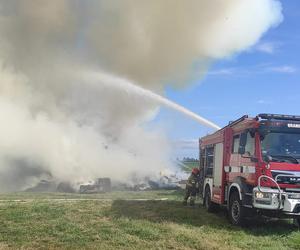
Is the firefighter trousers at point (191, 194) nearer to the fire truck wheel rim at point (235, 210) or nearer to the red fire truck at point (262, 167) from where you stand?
the red fire truck at point (262, 167)

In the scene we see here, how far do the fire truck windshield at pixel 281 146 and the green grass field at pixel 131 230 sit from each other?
5.71 ft

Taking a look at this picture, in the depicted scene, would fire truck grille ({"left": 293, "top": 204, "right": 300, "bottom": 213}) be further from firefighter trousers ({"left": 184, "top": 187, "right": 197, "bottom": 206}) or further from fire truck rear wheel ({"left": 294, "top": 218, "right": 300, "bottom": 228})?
firefighter trousers ({"left": 184, "top": 187, "right": 197, "bottom": 206})

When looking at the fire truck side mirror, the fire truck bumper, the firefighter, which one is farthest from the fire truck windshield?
the firefighter

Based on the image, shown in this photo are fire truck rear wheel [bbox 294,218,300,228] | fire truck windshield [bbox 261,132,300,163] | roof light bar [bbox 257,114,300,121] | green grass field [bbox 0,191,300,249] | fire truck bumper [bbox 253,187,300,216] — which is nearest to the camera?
green grass field [bbox 0,191,300,249]

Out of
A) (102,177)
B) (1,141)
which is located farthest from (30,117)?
(102,177)

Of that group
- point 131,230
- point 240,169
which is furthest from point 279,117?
point 131,230

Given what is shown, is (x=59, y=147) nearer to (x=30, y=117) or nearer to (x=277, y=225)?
(x=30, y=117)

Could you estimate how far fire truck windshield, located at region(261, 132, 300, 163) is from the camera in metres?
12.0

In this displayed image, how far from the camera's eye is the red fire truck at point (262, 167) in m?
11.6

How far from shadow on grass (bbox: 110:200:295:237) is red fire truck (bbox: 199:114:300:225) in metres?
0.41

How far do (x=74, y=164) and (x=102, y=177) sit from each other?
2.17 meters

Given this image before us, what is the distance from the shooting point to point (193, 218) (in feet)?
45.3

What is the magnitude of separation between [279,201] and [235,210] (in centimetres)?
161

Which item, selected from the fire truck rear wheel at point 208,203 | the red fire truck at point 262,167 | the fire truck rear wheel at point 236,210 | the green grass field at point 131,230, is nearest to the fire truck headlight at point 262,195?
the red fire truck at point 262,167
